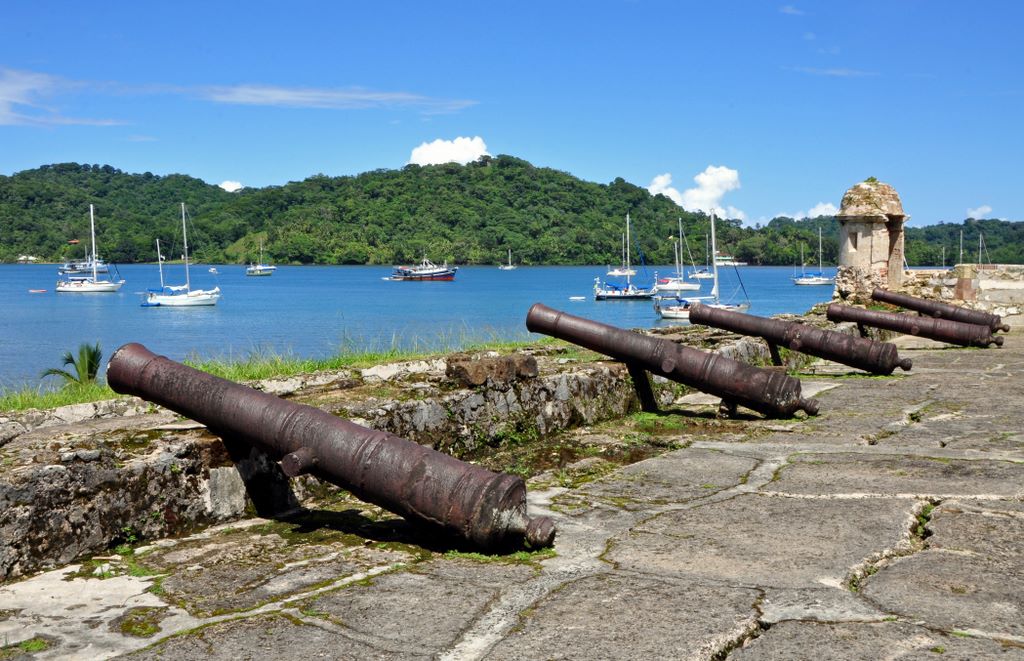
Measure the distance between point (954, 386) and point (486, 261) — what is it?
146293 mm

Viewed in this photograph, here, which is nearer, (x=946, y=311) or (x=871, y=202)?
(x=946, y=311)

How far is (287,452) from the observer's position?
A: 13.6 feet

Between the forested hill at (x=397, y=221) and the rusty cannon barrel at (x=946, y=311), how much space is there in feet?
427

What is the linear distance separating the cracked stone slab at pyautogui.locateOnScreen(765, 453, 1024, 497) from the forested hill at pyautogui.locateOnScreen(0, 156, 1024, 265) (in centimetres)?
13959

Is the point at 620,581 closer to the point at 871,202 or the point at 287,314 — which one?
the point at 871,202

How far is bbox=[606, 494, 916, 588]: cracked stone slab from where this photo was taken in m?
3.56

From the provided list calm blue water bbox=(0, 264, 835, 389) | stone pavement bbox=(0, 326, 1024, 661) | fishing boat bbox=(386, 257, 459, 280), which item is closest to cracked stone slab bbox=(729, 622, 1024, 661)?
stone pavement bbox=(0, 326, 1024, 661)

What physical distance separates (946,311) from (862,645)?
41.6ft

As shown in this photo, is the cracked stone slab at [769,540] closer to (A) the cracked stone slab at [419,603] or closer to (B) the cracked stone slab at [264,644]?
(A) the cracked stone slab at [419,603]

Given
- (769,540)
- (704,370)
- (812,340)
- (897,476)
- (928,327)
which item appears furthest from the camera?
(928,327)

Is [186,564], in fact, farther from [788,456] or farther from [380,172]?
[380,172]

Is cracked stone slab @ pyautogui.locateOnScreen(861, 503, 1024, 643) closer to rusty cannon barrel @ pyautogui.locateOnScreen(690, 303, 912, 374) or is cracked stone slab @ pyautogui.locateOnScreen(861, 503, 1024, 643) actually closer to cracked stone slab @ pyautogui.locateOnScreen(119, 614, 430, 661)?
cracked stone slab @ pyautogui.locateOnScreen(119, 614, 430, 661)

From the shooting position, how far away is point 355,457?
4047mm

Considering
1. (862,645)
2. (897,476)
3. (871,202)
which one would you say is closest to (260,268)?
(871,202)
